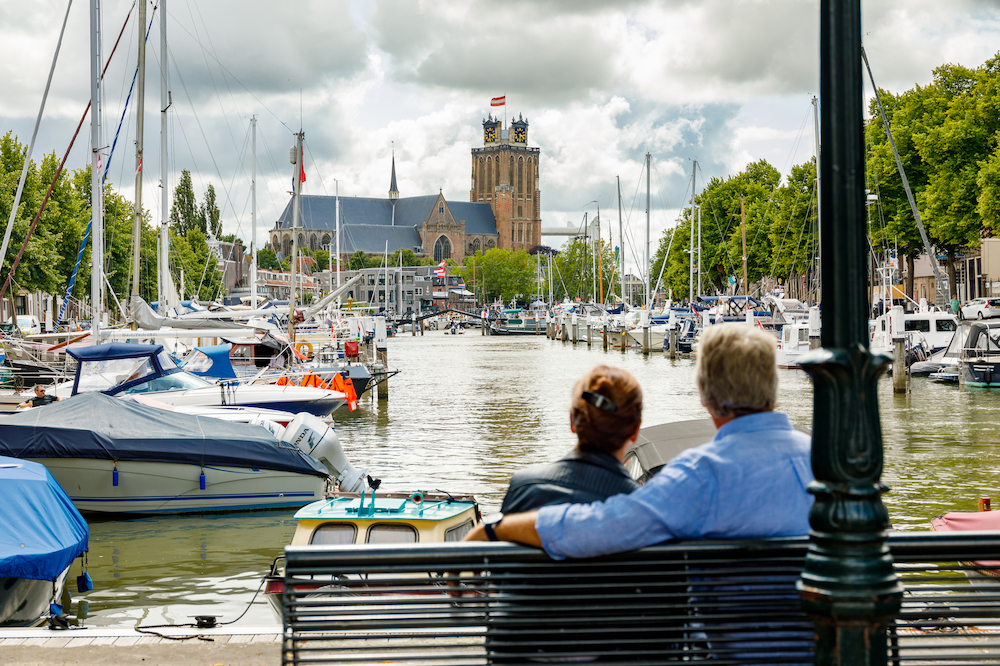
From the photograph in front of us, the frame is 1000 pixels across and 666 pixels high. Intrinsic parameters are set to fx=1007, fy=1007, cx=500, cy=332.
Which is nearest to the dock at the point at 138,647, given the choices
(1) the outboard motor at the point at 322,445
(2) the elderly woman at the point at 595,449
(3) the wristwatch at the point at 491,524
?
(3) the wristwatch at the point at 491,524

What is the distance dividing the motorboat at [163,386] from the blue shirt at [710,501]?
1642 centimetres

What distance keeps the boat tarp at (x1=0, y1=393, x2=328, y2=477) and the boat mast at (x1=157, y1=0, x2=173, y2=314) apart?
1388 cm

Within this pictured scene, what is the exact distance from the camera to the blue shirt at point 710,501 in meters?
3.24

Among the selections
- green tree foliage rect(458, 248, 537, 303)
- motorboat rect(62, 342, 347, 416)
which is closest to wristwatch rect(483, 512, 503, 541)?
motorboat rect(62, 342, 347, 416)

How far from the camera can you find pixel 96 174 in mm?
22672

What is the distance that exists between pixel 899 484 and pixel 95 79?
64.1 ft

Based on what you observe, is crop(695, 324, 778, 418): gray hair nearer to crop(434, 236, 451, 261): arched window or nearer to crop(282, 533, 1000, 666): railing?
crop(282, 533, 1000, 666): railing

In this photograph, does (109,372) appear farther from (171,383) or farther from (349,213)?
(349,213)

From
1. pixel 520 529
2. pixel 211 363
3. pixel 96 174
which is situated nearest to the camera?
pixel 520 529

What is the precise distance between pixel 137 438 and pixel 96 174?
1034cm

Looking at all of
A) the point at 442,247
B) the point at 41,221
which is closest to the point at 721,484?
the point at 41,221

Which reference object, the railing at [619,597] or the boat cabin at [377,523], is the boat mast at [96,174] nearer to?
Result: the boat cabin at [377,523]

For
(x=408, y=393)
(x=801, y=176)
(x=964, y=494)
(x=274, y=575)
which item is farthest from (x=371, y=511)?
(x=801, y=176)

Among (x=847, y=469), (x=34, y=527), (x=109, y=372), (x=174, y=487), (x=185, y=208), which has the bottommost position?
(x=174, y=487)
